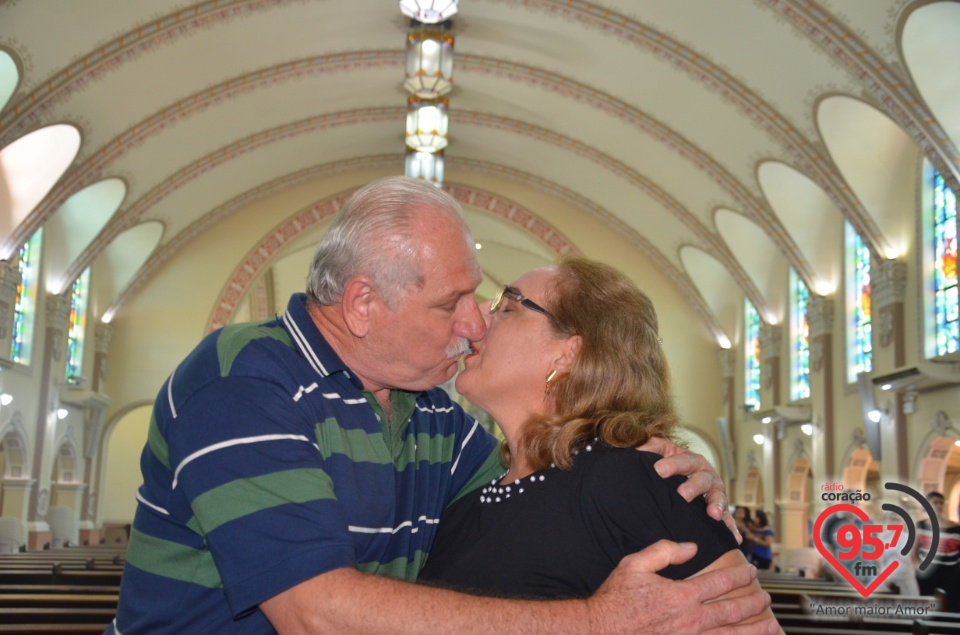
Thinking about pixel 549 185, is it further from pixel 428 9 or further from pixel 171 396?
pixel 171 396

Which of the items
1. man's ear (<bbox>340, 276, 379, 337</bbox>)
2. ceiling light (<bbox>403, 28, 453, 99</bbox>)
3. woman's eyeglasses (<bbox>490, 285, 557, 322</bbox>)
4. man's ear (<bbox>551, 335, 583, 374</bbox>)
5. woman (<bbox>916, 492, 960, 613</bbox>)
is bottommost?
woman (<bbox>916, 492, 960, 613</bbox>)

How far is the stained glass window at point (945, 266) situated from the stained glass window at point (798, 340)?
4.09 m

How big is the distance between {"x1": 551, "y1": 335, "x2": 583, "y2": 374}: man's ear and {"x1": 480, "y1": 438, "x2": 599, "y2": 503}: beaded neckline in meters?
0.25

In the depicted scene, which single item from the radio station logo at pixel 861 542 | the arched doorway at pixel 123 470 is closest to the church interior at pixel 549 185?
the arched doorway at pixel 123 470

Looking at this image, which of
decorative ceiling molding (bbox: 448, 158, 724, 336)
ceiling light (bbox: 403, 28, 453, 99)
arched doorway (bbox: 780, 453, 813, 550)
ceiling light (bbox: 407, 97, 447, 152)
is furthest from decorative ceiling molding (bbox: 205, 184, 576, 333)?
arched doorway (bbox: 780, 453, 813, 550)

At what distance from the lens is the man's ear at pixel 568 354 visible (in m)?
2.47

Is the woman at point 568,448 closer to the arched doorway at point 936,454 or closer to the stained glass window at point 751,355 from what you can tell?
the arched doorway at point 936,454

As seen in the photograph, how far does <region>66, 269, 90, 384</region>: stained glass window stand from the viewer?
60.1ft

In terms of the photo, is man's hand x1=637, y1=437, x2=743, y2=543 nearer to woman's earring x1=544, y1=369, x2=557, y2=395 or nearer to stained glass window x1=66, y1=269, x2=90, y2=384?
woman's earring x1=544, y1=369, x2=557, y2=395

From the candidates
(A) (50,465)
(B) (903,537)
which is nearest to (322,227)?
(A) (50,465)

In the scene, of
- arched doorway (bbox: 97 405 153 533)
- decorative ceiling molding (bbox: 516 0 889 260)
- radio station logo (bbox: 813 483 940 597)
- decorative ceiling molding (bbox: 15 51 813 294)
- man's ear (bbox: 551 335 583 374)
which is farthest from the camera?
arched doorway (bbox: 97 405 153 533)

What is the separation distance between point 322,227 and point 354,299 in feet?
58.6

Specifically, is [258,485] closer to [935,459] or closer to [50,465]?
[935,459]

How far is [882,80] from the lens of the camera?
1141cm
